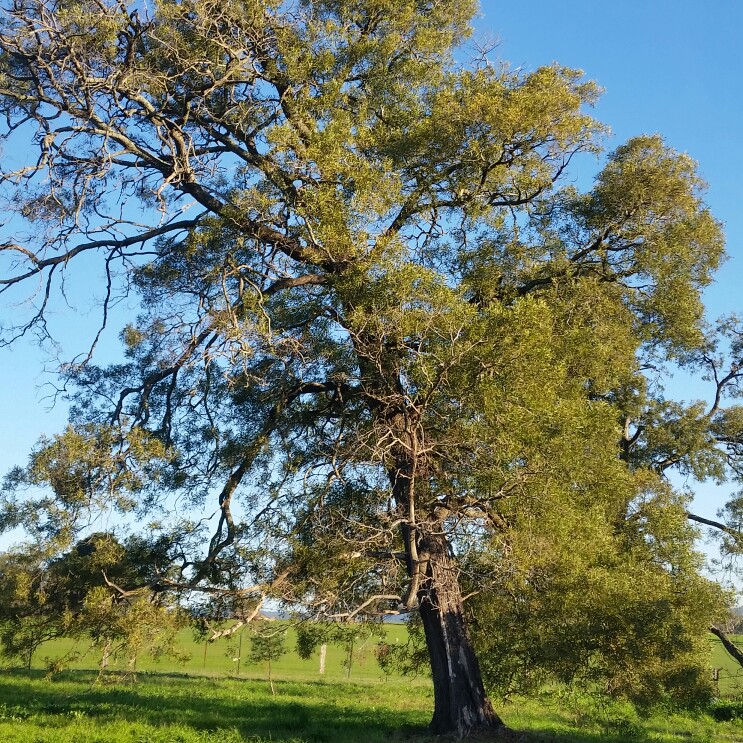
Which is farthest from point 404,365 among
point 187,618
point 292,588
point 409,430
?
point 187,618

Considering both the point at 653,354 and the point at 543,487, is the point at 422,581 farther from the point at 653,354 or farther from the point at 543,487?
the point at 653,354

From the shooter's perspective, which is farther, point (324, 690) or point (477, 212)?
point (324, 690)

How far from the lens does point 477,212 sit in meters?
15.0

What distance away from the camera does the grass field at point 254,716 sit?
1311cm

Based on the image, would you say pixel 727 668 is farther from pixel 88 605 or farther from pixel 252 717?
pixel 88 605

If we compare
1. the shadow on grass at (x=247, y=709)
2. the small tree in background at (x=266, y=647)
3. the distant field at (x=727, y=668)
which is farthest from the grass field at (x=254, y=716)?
the distant field at (x=727, y=668)

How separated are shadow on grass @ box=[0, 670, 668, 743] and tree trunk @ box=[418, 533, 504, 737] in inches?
15.9

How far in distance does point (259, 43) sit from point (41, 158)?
4.93 m

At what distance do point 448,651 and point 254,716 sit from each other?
16.4 feet

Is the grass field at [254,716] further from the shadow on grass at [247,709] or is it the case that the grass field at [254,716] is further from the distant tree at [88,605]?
the distant tree at [88,605]

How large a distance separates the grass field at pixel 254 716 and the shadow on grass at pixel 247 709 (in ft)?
0.07

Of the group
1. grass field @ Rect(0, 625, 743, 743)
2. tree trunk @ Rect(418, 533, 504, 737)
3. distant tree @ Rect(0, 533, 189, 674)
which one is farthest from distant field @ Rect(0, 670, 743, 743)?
distant tree @ Rect(0, 533, 189, 674)

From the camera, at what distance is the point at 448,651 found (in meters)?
13.3

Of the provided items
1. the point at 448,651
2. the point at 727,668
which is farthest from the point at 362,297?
the point at 727,668
